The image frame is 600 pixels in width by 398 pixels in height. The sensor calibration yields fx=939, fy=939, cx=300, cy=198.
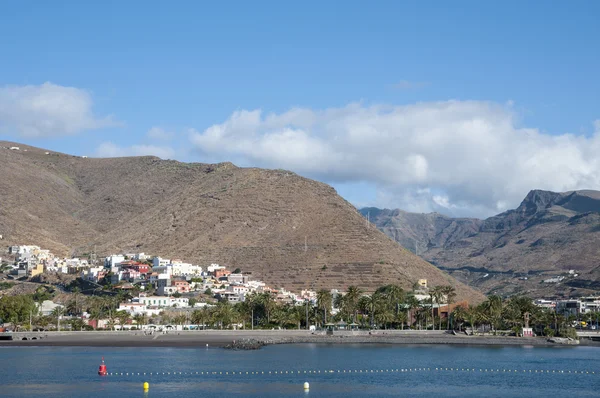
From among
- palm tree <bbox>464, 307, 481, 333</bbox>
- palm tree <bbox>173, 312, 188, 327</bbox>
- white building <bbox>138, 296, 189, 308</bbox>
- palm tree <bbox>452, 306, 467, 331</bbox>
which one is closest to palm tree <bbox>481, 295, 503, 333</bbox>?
palm tree <bbox>464, 307, 481, 333</bbox>

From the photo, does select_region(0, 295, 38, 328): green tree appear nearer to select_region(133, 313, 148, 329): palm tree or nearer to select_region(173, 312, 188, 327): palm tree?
select_region(133, 313, 148, 329): palm tree

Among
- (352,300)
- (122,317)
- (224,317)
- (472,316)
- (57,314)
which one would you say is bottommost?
(472,316)

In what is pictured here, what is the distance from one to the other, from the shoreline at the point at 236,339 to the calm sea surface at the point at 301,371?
5793 millimetres

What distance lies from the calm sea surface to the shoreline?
19.0 ft

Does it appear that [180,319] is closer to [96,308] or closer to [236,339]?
[96,308]

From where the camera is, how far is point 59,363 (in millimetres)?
105625

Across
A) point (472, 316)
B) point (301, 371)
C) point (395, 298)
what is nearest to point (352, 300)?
point (395, 298)

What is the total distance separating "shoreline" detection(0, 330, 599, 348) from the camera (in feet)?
448

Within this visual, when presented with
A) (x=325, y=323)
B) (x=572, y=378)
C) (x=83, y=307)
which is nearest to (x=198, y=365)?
(x=572, y=378)

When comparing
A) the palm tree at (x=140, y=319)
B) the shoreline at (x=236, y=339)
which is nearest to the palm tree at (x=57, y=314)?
the shoreline at (x=236, y=339)

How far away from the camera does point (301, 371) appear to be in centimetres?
9762

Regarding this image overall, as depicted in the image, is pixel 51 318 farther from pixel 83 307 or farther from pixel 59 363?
pixel 59 363

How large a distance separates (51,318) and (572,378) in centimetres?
9464

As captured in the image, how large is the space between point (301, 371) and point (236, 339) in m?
47.1
